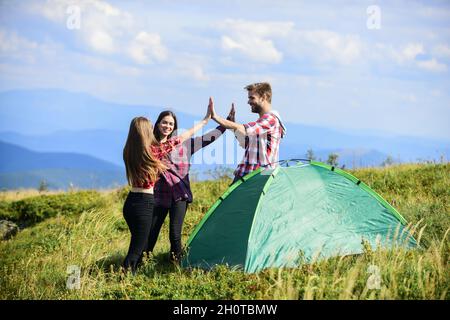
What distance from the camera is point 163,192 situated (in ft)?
28.9

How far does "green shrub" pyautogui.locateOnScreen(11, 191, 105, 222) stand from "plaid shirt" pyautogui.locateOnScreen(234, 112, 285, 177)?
24.2 feet

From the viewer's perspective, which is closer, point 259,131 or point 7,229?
point 259,131

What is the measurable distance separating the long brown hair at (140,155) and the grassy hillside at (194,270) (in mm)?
1277

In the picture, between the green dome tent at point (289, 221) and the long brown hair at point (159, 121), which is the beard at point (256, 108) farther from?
the long brown hair at point (159, 121)

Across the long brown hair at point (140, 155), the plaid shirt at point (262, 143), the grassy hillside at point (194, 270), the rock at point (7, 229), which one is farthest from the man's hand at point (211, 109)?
the rock at point (7, 229)

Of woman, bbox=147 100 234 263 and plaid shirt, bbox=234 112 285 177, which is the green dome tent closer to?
plaid shirt, bbox=234 112 285 177

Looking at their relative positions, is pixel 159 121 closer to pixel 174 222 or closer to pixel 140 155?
pixel 140 155

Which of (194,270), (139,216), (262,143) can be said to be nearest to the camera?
(139,216)

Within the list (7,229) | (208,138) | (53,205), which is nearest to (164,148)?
(208,138)

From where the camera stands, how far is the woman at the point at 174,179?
8758 millimetres

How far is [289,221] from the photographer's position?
849 cm

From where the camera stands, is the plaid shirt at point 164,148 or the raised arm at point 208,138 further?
the raised arm at point 208,138

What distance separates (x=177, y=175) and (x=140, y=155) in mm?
828
